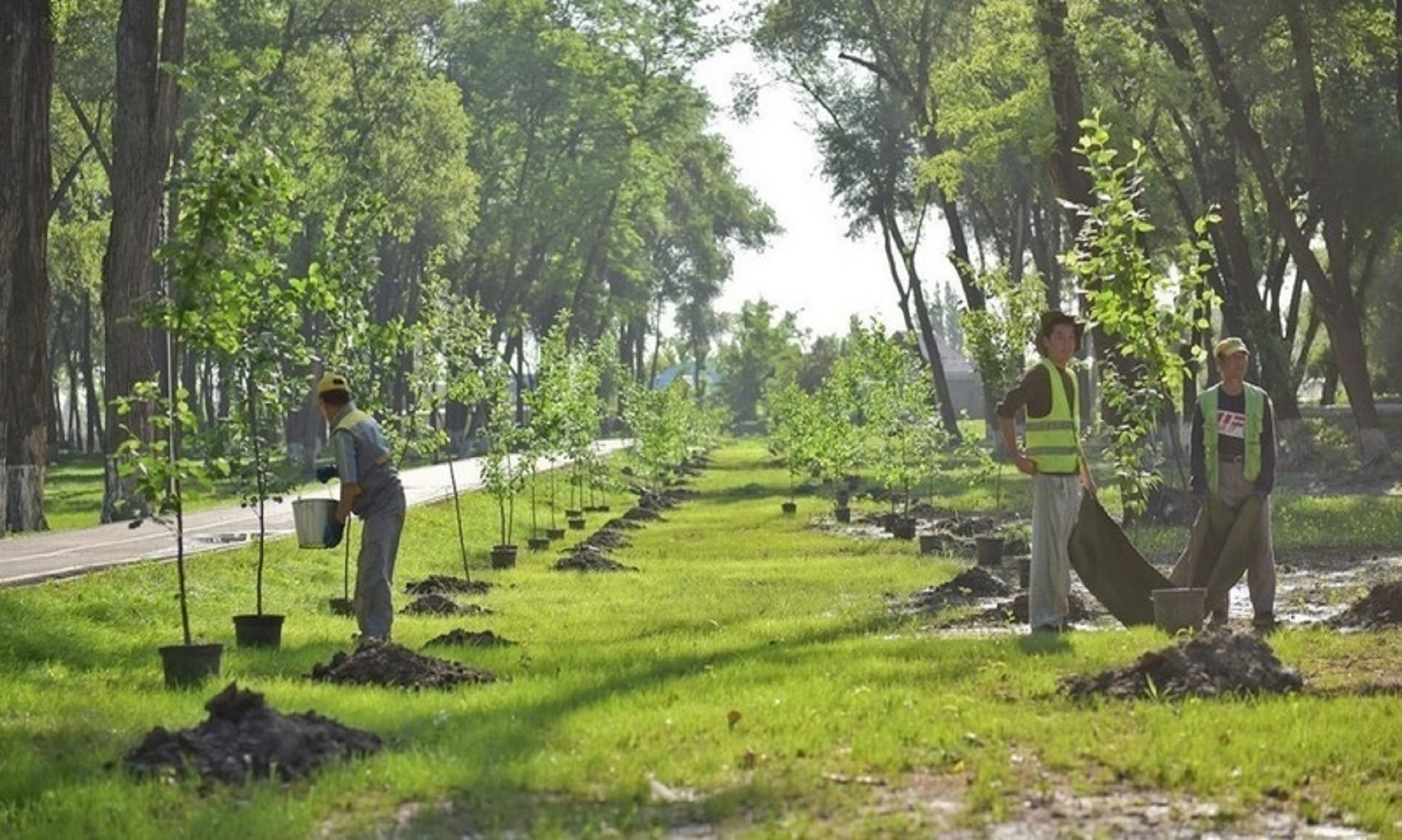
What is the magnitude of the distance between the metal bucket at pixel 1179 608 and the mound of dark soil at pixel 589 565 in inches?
523

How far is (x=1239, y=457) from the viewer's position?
16312mm

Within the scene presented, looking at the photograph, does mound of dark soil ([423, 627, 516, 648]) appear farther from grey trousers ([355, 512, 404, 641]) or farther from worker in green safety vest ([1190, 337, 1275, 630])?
worker in green safety vest ([1190, 337, 1275, 630])

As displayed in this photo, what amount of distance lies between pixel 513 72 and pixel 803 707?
218 ft

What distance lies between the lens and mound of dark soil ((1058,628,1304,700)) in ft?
38.6

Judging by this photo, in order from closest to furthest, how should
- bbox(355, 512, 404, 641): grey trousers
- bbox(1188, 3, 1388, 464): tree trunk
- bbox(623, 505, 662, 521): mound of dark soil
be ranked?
1. bbox(355, 512, 404, 641): grey trousers
2. bbox(1188, 3, 1388, 464): tree trunk
3. bbox(623, 505, 662, 521): mound of dark soil

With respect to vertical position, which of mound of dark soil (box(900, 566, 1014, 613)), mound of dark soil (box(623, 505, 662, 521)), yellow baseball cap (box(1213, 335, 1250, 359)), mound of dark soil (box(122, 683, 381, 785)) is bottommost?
mound of dark soil (box(623, 505, 662, 521))

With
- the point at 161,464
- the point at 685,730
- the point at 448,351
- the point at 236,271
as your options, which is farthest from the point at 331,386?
the point at 448,351

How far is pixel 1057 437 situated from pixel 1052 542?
75 cm

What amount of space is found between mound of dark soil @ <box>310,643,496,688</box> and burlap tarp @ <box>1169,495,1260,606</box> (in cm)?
577

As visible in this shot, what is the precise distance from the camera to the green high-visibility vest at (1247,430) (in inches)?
639

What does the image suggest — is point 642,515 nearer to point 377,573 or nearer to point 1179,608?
point 377,573

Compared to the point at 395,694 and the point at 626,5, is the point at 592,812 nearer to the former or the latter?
the point at 395,694

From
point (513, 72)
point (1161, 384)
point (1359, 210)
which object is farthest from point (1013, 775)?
point (513, 72)

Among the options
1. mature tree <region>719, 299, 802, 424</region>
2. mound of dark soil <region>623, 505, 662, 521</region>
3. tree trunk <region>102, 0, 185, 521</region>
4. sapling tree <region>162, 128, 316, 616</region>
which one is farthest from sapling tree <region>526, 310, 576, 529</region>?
mature tree <region>719, 299, 802, 424</region>
